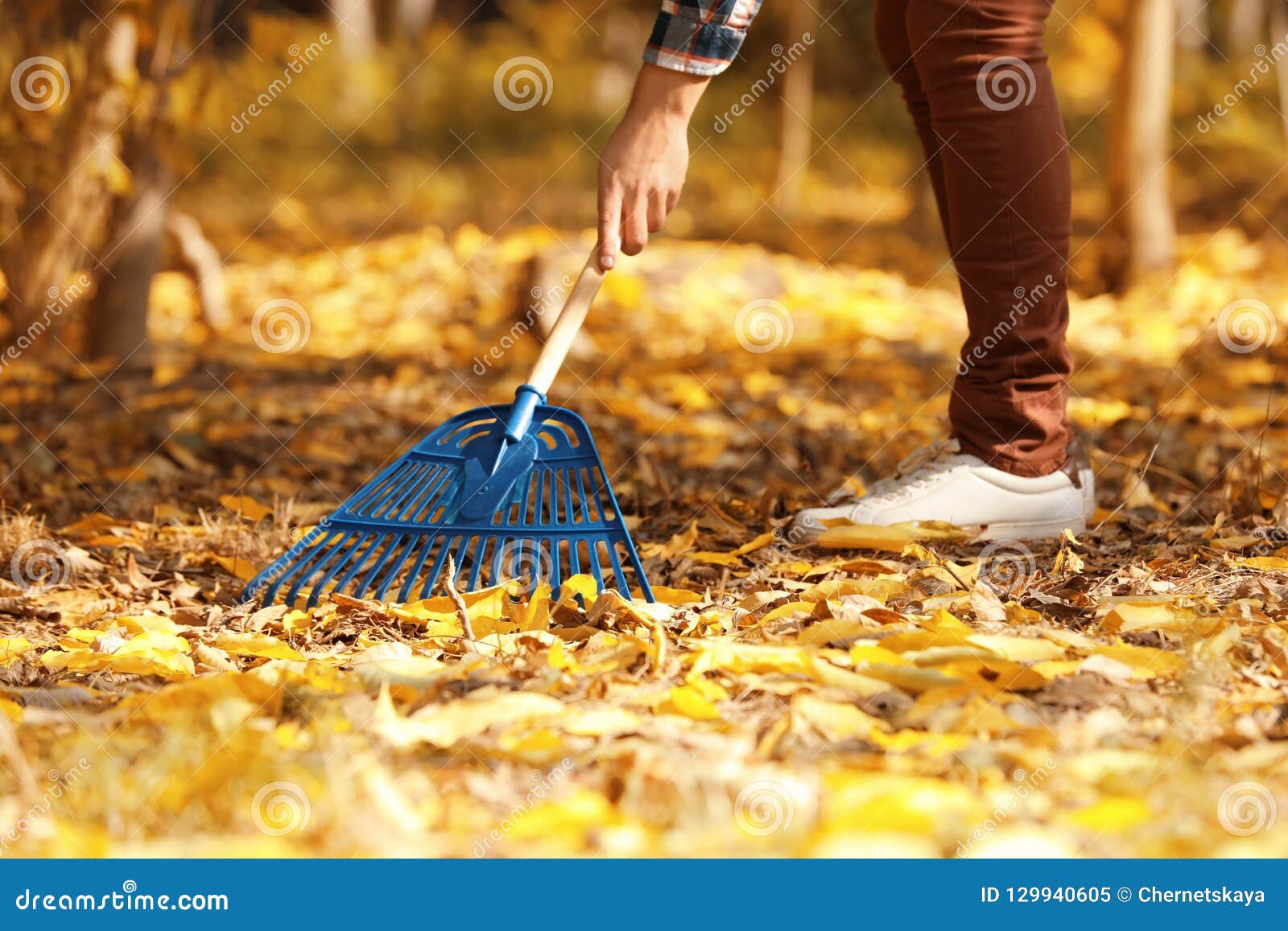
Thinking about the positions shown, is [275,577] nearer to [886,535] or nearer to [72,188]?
[886,535]

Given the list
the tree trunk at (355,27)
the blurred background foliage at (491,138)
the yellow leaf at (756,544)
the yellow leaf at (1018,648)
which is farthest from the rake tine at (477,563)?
the tree trunk at (355,27)

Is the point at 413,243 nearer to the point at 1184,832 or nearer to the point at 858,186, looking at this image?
the point at 1184,832

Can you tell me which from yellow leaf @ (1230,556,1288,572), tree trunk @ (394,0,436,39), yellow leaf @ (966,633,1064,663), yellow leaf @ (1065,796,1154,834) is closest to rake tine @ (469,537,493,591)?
yellow leaf @ (966,633,1064,663)

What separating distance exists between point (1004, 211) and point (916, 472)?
507 mm

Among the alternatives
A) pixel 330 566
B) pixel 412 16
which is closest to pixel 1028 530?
pixel 330 566

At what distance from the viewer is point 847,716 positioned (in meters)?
1.40

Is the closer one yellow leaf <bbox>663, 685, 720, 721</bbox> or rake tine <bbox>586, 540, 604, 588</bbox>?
yellow leaf <bbox>663, 685, 720, 721</bbox>

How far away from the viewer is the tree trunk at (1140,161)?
5891mm

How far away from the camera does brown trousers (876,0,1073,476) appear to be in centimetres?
211

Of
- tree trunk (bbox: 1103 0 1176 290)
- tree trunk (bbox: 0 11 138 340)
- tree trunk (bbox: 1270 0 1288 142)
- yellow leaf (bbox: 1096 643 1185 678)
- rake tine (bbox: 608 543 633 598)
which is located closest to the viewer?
yellow leaf (bbox: 1096 643 1185 678)

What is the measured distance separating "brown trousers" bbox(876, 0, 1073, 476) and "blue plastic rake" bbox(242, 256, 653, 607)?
0.68m

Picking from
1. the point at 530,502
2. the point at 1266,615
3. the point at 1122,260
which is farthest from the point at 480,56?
the point at 1266,615

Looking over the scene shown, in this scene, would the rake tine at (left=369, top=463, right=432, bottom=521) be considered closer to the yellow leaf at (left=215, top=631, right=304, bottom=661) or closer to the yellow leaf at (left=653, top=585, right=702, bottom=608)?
the yellow leaf at (left=215, top=631, right=304, bottom=661)

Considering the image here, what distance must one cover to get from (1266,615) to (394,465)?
4.66 ft
